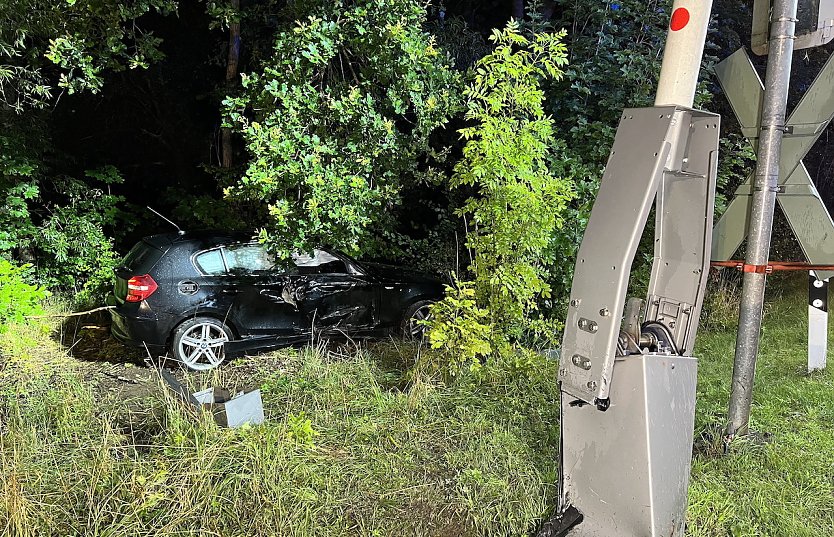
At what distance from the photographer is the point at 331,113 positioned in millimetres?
6273

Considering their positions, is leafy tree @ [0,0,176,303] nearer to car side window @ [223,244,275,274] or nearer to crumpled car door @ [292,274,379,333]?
car side window @ [223,244,275,274]

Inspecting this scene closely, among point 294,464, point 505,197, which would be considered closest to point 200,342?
point 294,464

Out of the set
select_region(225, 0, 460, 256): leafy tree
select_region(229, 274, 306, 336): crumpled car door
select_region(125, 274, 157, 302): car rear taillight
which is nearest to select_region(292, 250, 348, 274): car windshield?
select_region(229, 274, 306, 336): crumpled car door

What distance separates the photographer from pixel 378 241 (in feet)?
25.9

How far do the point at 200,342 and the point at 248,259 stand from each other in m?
1.04

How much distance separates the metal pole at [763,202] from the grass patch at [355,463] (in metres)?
0.35

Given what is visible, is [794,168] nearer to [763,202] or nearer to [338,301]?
[763,202]

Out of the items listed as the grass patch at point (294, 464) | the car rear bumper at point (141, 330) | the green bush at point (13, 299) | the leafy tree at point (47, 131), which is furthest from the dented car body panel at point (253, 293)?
the leafy tree at point (47, 131)

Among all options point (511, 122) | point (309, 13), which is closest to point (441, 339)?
point (511, 122)

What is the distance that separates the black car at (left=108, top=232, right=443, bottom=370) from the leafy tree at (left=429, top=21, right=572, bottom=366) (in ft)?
7.14

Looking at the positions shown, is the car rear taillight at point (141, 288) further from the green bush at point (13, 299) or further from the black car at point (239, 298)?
the green bush at point (13, 299)

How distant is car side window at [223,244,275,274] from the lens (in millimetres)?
6652

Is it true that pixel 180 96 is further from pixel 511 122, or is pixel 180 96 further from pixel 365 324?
pixel 511 122

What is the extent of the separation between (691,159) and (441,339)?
2336mm
